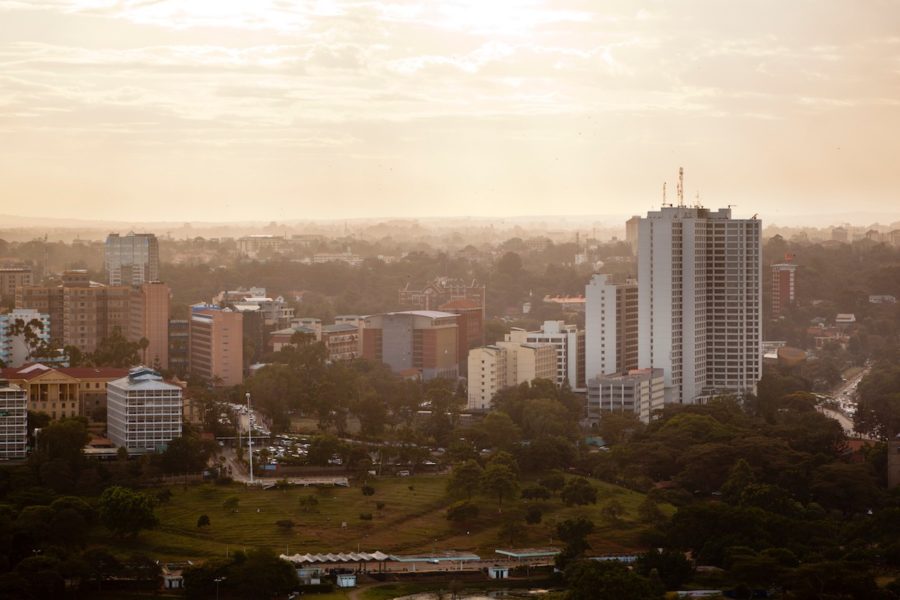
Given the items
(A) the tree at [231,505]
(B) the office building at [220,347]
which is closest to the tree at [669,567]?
(A) the tree at [231,505]

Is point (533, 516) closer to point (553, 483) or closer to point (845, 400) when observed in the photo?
point (553, 483)

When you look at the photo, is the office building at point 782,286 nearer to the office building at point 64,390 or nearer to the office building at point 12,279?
the office building at point 12,279

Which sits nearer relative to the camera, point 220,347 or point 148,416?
point 148,416

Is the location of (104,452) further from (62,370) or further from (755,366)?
(755,366)

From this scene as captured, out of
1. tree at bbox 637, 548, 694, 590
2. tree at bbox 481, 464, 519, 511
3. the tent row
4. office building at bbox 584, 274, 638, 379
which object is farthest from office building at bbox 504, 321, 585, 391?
tree at bbox 637, 548, 694, 590

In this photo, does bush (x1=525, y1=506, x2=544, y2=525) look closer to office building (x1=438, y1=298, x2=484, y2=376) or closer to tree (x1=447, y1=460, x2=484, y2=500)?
tree (x1=447, y1=460, x2=484, y2=500)

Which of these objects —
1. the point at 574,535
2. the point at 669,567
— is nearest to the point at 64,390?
the point at 574,535
